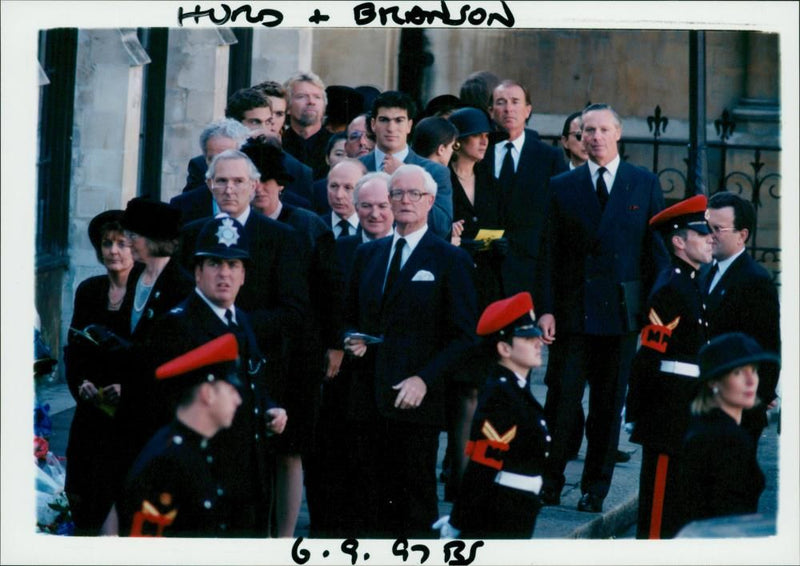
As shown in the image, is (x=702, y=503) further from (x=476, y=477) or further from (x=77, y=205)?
(x=77, y=205)

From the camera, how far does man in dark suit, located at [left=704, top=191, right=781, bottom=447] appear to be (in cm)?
897

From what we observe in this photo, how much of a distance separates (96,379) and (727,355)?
271 cm

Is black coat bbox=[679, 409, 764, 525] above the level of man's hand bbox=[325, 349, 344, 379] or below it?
below

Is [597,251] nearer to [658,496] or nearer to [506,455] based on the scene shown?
[658,496]

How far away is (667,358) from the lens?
941 centimetres

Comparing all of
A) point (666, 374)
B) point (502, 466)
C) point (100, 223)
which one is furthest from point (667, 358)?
point (100, 223)

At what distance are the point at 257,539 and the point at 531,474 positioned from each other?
1140mm

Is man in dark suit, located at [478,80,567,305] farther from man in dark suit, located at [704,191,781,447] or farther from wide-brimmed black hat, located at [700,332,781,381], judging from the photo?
wide-brimmed black hat, located at [700,332,781,381]

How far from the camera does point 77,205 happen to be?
43.9 ft

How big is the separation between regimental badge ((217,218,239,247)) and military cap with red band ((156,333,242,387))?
606mm

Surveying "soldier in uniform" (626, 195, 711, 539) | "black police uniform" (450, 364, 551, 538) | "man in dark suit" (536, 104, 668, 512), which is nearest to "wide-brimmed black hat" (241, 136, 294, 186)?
"man in dark suit" (536, 104, 668, 512)

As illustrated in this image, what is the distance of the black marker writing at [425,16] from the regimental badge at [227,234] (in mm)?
1051

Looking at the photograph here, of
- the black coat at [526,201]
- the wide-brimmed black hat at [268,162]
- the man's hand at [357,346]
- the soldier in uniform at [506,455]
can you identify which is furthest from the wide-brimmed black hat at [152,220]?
the black coat at [526,201]

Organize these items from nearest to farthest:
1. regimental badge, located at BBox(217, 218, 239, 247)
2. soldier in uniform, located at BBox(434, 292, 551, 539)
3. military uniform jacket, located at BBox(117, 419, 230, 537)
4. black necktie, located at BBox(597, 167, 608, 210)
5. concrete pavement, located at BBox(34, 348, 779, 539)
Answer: military uniform jacket, located at BBox(117, 419, 230, 537) < soldier in uniform, located at BBox(434, 292, 551, 539) < regimental badge, located at BBox(217, 218, 239, 247) < concrete pavement, located at BBox(34, 348, 779, 539) < black necktie, located at BBox(597, 167, 608, 210)
